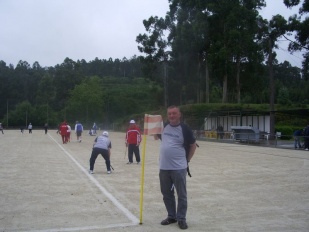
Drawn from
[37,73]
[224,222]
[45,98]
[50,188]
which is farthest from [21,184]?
[37,73]

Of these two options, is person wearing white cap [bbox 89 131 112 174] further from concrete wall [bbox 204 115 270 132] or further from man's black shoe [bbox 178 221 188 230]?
concrete wall [bbox 204 115 270 132]

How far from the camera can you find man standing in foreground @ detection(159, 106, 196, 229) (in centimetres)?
623

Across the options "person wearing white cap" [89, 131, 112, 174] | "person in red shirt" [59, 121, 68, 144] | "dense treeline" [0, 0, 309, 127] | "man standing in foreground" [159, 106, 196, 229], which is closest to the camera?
"man standing in foreground" [159, 106, 196, 229]

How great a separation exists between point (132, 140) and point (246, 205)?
8863 mm

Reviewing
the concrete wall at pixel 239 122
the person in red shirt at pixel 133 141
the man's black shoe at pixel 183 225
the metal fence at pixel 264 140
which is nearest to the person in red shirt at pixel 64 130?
the metal fence at pixel 264 140

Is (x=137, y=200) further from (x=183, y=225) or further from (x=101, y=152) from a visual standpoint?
(x=101, y=152)

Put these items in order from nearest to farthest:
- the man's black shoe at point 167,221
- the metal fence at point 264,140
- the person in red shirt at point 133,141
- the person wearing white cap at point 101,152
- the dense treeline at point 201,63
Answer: the man's black shoe at point 167,221, the person wearing white cap at point 101,152, the person in red shirt at point 133,141, the metal fence at point 264,140, the dense treeline at point 201,63

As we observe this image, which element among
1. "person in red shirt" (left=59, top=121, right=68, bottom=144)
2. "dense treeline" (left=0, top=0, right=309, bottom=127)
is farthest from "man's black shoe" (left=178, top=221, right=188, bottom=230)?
"dense treeline" (left=0, top=0, right=309, bottom=127)

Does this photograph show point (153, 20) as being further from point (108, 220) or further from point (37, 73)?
point (37, 73)

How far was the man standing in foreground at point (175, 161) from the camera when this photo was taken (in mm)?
6230

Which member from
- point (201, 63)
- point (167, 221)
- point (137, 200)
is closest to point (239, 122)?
point (201, 63)

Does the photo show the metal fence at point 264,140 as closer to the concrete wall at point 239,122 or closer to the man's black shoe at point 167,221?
the concrete wall at point 239,122

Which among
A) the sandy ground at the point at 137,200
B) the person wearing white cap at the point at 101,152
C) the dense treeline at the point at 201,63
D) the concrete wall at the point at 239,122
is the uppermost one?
the dense treeline at the point at 201,63

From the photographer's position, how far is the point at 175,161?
20.5ft
